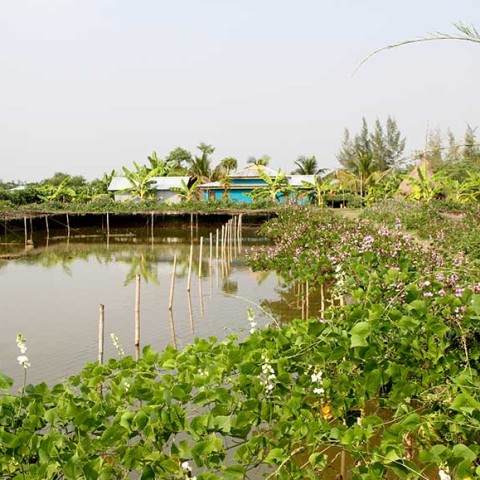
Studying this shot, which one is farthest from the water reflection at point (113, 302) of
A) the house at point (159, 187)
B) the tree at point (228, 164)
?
the tree at point (228, 164)

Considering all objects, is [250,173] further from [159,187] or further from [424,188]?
[424,188]

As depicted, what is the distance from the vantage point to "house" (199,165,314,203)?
4081 centimetres

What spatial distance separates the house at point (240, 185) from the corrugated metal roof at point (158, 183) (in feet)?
Answer: 5.55

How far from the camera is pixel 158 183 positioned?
41.5 m

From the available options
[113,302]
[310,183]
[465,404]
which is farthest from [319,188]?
[465,404]

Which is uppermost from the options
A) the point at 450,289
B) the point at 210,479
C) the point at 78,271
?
the point at 450,289

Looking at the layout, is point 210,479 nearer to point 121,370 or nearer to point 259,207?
point 121,370

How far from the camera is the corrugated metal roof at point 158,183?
40966 millimetres

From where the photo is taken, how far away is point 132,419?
7.73ft

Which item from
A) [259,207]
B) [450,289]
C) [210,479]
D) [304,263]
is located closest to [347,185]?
[259,207]

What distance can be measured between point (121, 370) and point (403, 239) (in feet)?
18.7

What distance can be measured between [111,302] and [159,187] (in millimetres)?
27404

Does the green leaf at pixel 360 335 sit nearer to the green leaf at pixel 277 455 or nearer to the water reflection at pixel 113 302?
the green leaf at pixel 277 455

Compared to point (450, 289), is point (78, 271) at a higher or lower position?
lower
